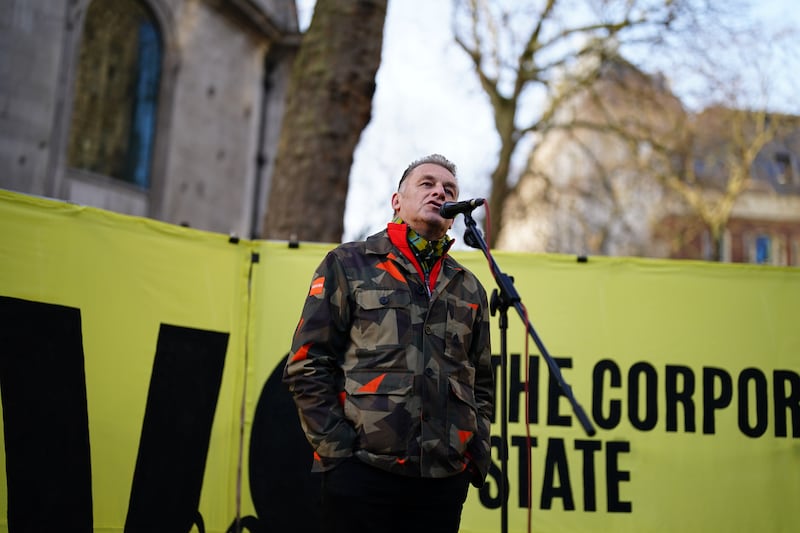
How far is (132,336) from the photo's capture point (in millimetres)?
4832

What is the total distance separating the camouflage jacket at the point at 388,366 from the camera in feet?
9.90

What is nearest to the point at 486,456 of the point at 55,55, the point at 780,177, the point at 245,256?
the point at 245,256

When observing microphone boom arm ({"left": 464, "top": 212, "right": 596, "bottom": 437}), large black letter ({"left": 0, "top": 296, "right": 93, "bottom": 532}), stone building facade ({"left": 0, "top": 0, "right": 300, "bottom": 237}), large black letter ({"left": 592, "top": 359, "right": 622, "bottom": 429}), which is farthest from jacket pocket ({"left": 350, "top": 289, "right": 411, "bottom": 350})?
stone building facade ({"left": 0, "top": 0, "right": 300, "bottom": 237})

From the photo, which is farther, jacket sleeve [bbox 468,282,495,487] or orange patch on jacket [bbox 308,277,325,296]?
jacket sleeve [bbox 468,282,495,487]

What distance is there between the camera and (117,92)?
43.5 feet

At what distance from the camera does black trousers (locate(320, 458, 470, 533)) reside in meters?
3.01

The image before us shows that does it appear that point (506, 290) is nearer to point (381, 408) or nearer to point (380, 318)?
point (380, 318)

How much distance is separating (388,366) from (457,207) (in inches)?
Result: 29.0

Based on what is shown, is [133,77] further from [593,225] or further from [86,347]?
[593,225]

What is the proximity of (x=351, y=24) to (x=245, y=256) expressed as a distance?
3940mm

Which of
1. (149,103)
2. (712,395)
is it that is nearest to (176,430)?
(712,395)

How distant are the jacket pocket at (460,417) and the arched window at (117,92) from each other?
35.3 feet

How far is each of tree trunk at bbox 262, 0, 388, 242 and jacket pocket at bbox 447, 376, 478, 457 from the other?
16.1ft

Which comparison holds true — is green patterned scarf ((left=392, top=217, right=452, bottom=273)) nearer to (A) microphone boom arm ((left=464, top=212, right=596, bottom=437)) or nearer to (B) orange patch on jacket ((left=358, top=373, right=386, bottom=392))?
(A) microphone boom arm ((left=464, top=212, right=596, bottom=437))
